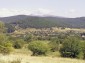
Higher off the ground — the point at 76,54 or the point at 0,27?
the point at 0,27

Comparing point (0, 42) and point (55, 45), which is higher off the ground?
point (0, 42)

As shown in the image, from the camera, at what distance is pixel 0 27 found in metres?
47.2

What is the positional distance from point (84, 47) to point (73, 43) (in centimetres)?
236

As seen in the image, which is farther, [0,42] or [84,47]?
[84,47]

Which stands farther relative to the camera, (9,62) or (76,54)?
(76,54)

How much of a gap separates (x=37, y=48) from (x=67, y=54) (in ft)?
20.7

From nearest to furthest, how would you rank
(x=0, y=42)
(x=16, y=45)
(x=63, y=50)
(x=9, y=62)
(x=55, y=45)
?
(x=9, y=62) < (x=0, y=42) < (x=63, y=50) < (x=55, y=45) < (x=16, y=45)

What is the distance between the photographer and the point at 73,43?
4778cm

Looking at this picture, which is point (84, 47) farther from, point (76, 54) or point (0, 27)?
point (0, 27)

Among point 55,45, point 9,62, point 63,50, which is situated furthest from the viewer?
point 55,45

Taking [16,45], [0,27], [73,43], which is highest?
[0,27]

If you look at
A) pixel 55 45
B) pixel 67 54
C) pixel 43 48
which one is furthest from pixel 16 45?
pixel 67 54

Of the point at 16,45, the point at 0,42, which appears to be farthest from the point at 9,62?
the point at 16,45

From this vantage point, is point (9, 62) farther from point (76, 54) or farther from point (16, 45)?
point (16, 45)
